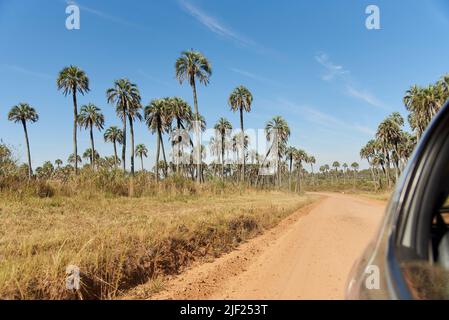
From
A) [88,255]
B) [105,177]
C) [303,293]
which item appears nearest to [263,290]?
[303,293]

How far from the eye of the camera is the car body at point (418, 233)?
154 cm

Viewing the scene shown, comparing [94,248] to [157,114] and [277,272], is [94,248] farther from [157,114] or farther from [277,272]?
[157,114]

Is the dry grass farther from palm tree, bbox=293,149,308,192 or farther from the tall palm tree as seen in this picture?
palm tree, bbox=293,149,308,192

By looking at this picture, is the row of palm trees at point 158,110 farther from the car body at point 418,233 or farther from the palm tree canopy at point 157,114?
the car body at point 418,233

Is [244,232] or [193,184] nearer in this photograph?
[244,232]

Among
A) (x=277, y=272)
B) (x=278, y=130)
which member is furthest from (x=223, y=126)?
(x=277, y=272)

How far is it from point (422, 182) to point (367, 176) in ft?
682

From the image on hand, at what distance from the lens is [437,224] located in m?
1.80

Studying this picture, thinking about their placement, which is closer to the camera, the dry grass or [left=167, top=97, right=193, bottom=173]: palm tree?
the dry grass

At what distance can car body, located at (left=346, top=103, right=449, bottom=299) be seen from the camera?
5.06ft

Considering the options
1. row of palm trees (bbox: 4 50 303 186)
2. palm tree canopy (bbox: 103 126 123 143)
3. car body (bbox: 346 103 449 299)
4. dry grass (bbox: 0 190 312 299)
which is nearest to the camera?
car body (bbox: 346 103 449 299)

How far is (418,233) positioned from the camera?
1652 mm

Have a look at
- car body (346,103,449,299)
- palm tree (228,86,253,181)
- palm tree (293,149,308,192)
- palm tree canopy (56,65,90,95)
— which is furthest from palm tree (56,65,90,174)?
palm tree (293,149,308,192)
